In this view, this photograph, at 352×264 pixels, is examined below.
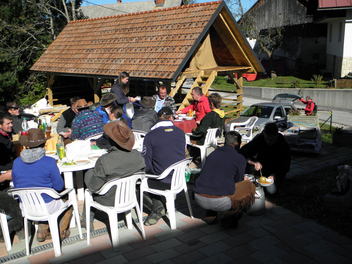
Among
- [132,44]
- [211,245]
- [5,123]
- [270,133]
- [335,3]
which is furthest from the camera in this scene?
[335,3]

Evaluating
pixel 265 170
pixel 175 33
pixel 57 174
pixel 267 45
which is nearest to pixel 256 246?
pixel 265 170

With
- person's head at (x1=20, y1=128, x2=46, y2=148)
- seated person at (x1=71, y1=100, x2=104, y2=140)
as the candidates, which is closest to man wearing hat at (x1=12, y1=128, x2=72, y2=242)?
person's head at (x1=20, y1=128, x2=46, y2=148)

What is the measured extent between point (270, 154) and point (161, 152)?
6.61ft

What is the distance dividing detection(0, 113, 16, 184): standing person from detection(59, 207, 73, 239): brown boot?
935 millimetres

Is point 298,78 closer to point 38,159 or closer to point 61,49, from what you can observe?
point 61,49

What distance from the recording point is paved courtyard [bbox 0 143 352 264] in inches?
180

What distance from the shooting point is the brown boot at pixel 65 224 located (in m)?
5.10

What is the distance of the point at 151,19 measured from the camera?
45.0ft

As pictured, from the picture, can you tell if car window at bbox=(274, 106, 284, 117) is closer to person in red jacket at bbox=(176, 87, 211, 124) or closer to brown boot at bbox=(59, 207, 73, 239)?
person in red jacket at bbox=(176, 87, 211, 124)

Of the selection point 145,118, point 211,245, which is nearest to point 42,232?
point 211,245

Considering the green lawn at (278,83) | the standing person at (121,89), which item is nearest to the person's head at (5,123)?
the standing person at (121,89)

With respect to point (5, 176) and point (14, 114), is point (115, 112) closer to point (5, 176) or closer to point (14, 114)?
point (5, 176)

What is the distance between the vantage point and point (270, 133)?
614 centimetres

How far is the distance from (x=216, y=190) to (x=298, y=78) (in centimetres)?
2501
